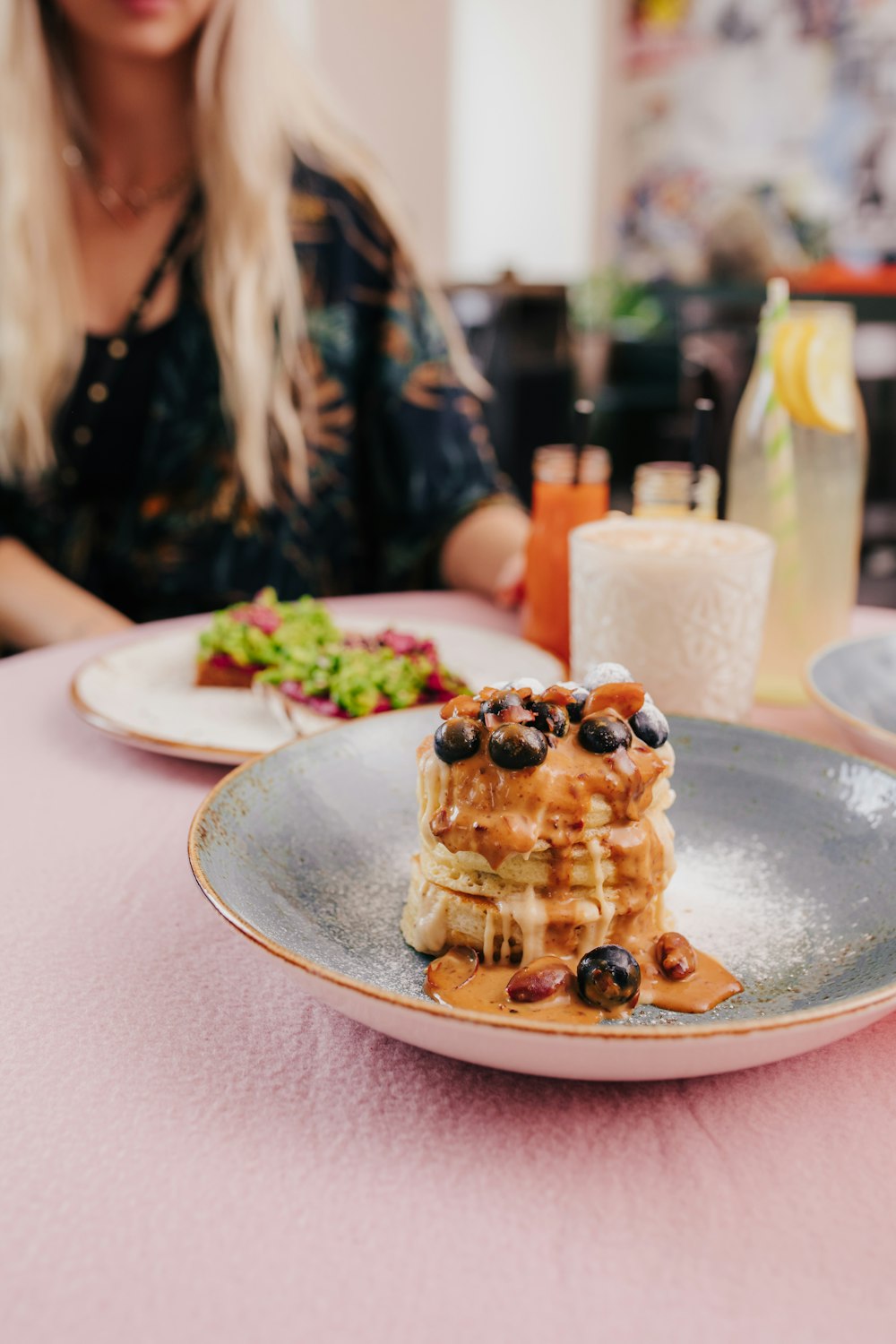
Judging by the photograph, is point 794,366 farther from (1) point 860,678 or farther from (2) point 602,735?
(2) point 602,735

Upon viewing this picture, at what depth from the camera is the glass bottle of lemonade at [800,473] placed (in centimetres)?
124

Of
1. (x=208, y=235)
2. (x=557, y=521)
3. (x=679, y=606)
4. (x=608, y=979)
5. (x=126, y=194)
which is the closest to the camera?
(x=608, y=979)

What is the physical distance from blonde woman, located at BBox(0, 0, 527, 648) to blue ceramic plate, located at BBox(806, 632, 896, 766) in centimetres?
73

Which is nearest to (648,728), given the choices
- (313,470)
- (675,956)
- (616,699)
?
(616,699)

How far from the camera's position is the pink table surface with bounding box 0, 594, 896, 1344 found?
0.48 meters

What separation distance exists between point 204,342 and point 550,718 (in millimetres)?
1526

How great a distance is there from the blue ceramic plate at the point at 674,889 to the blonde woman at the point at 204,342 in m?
0.96

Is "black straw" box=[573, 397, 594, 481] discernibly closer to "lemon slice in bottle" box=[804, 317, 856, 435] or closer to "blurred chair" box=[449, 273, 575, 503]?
"lemon slice in bottle" box=[804, 317, 856, 435]

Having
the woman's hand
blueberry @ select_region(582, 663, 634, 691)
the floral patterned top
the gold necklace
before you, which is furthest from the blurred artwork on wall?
blueberry @ select_region(582, 663, 634, 691)

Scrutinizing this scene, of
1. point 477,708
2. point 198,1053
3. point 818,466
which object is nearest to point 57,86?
point 818,466

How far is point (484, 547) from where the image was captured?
6.31 ft

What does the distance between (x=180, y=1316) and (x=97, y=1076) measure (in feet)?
0.59

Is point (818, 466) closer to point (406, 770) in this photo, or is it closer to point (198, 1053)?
point (406, 770)

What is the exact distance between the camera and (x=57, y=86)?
206cm
